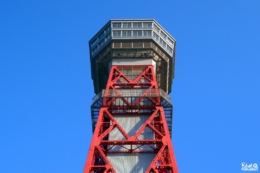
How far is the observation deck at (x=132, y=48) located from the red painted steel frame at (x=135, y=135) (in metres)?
2.68

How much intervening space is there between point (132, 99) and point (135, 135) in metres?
5.25

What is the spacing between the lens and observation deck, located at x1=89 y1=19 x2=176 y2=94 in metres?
65.8

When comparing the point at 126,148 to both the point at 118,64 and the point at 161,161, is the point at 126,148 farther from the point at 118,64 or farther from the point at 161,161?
the point at 118,64

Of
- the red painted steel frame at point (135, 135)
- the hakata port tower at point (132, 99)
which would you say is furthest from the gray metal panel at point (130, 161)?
the red painted steel frame at point (135, 135)

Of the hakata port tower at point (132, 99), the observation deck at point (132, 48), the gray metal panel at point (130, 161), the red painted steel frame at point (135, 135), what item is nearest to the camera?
the red painted steel frame at point (135, 135)

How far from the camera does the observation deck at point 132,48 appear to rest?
65.8 meters

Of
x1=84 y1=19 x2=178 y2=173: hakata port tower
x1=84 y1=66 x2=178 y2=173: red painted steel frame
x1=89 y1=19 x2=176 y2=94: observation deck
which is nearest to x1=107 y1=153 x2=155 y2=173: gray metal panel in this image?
x1=84 y1=19 x2=178 y2=173: hakata port tower

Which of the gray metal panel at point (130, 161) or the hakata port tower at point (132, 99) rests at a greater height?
the hakata port tower at point (132, 99)

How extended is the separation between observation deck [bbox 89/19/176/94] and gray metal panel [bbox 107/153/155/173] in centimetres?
1320

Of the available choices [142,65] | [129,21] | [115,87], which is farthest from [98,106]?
[129,21]

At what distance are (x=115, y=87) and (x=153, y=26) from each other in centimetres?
960

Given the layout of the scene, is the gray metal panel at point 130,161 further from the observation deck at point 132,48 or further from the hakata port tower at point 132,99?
the observation deck at point 132,48

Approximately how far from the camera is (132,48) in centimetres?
6562

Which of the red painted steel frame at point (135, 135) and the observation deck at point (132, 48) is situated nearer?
the red painted steel frame at point (135, 135)
